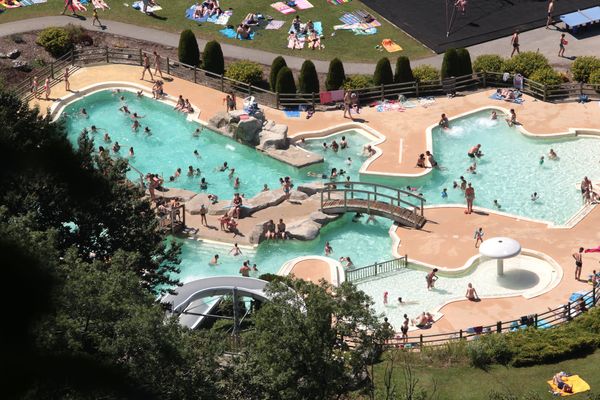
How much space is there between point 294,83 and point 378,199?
1001 cm

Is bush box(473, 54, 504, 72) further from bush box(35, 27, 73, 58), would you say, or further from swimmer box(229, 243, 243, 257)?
bush box(35, 27, 73, 58)

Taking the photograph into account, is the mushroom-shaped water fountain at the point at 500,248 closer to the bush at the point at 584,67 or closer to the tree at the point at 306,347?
the tree at the point at 306,347

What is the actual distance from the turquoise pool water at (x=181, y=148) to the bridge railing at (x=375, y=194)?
2.11 meters

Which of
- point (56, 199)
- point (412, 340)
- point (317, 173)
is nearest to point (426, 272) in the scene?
point (412, 340)

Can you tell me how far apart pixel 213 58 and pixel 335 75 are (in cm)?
646

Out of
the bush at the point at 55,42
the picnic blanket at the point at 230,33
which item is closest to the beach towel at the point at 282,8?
the picnic blanket at the point at 230,33

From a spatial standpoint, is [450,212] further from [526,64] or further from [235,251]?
[526,64]

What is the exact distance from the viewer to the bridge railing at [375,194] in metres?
58.1

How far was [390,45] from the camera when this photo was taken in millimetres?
71938

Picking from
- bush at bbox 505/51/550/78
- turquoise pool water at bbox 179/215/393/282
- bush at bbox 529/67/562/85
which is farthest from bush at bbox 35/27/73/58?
bush at bbox 529/67/562/85

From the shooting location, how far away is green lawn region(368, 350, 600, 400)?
149 feet

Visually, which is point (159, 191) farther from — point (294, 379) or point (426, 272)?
point (294, 379)

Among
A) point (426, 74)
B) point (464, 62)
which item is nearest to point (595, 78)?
point (464, 62)

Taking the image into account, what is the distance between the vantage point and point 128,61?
7169 centimetres
